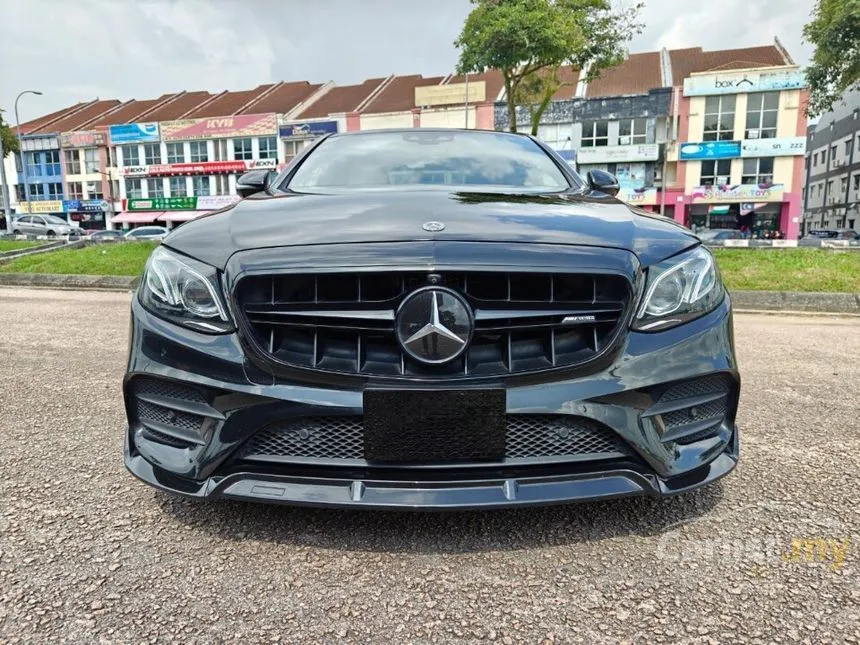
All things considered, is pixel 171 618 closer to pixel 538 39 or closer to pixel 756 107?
pixel 538 39

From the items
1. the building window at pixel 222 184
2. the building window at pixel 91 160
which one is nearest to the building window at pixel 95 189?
the building window at pixel 91 160

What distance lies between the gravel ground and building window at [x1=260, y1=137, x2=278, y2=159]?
43.2m

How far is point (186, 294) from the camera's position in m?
1.64

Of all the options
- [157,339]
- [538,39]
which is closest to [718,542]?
[157,339]

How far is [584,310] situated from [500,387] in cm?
32

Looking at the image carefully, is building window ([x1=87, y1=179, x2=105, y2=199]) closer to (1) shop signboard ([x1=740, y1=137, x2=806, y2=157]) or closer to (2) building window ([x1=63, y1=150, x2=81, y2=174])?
(2) building window ([x1=63, y1=150, x2=81, y2=174])

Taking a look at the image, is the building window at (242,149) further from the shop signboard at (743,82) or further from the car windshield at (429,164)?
the car windshield at (429,164)

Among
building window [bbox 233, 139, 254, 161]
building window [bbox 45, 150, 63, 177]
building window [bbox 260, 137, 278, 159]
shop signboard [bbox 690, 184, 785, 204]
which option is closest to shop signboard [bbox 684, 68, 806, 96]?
shop signboard [bbox 690, 184, 785, 204]

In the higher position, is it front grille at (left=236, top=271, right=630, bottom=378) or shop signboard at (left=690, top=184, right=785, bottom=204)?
shop signboard at (left=690, top=184, right=785, bottom=204)

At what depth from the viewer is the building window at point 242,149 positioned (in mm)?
43281

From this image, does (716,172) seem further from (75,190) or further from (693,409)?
(75,190)

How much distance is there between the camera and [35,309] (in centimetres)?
666

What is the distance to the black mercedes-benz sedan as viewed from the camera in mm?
1495

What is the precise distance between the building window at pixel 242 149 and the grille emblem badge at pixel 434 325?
45277 millimetres
